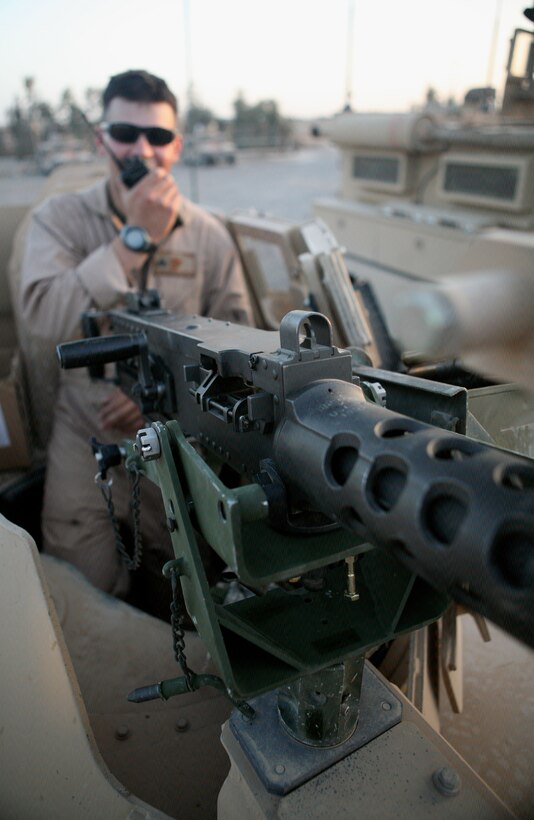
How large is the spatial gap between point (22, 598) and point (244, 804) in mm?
515

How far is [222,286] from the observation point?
2.95m

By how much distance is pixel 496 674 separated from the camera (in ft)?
6.00

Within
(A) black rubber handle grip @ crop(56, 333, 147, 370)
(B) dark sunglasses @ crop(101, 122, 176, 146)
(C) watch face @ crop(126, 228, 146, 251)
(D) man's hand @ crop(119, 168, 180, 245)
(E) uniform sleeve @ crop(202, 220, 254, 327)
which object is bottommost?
(E) uniform sleeve @ crop(202, 220, 254, 327)

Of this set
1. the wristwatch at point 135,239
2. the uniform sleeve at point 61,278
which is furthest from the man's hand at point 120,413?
the wristwatch at point 135,239

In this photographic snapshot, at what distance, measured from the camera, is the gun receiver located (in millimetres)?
625

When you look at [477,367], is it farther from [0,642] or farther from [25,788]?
[25,788]

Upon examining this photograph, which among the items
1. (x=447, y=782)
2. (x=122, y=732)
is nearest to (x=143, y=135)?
(x=122, y=732)

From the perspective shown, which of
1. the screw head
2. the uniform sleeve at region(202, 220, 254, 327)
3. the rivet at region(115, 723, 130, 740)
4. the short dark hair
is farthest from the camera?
the uniform sleeve at region(202, 220, 254, 327)

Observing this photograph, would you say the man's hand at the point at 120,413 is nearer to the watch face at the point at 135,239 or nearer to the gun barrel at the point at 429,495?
the watch face at the point at 135,239

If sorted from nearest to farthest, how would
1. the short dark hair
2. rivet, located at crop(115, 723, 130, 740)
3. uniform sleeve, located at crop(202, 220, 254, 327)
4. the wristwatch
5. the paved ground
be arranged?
rivet, located at crop(115, 723, 130, 740) < the wristwatch < the short dark hair < uniform sleeve, located at crop(202, 220, 254, 327) < the paved ground

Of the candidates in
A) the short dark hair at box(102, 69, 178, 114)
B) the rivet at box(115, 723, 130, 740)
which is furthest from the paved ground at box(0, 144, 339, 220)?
the rivet at box(115, 723, 130, 740)

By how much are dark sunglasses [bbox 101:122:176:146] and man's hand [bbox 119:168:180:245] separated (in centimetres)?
19

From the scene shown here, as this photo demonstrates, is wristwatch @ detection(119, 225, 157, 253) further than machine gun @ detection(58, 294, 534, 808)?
Yes

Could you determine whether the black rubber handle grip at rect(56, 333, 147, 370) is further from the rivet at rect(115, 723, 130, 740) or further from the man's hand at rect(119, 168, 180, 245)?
the man's hand at rect(119, 168, 180, 245)
